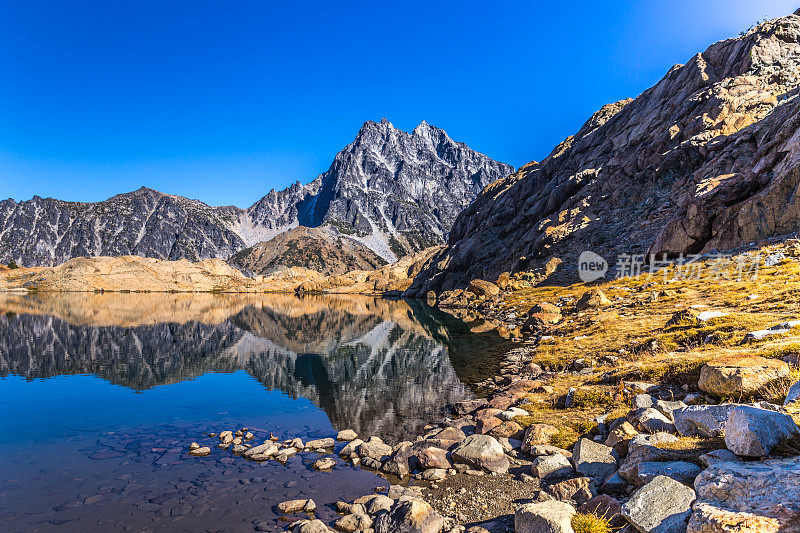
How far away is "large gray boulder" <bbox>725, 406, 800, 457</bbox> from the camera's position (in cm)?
906

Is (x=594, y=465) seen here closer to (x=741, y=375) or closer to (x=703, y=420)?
(x=703, y=420)

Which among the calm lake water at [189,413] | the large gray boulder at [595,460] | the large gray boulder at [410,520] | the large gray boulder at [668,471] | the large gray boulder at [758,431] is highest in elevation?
the large gray boulder at [758,431]

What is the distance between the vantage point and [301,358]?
49031 mm

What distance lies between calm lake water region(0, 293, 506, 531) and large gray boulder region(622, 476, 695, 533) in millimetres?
9276

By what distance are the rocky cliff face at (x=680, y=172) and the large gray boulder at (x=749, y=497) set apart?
6449cm

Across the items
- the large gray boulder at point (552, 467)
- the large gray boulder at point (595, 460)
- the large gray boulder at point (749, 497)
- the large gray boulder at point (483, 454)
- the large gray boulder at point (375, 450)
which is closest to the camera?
the large gray boulder at point (749, 497)

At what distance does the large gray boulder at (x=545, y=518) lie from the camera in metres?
9.20

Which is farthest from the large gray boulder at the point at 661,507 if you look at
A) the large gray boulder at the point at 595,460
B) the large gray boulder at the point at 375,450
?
the large gray boulder at the point at 375,450

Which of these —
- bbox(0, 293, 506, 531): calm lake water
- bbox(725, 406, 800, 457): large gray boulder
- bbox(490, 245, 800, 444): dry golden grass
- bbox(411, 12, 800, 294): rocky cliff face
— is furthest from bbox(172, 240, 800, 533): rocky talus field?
bbox(411, 12, 800, 294): rocky cliff face

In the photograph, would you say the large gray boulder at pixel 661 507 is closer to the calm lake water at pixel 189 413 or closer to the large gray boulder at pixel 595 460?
the large gray boulder at pixel 595 460

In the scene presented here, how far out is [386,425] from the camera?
2327cm

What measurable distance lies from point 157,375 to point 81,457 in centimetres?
2203


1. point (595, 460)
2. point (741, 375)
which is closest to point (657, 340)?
point (741, 375)

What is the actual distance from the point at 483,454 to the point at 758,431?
9272 mm
